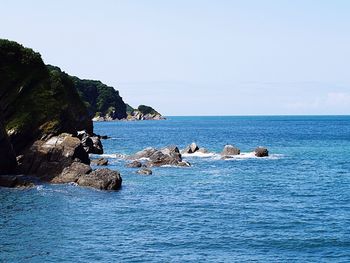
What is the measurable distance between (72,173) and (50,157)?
805 cm

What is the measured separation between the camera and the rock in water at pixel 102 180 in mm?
61000

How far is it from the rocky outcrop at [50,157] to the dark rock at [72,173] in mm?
2853

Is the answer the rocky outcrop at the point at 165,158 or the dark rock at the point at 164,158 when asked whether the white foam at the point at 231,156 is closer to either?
the rocky outcrop at the point at 165,158

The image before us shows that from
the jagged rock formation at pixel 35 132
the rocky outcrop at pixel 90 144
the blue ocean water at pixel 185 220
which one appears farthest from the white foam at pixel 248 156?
the jagged rock formation at pixel 35 132

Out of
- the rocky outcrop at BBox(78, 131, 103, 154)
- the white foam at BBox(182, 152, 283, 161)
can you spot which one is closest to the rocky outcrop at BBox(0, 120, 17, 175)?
the rocky outcrop at BBox(78, 131, 103, 154)

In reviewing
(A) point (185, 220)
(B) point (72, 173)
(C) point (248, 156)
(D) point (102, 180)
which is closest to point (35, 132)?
(B) point (72, 173)

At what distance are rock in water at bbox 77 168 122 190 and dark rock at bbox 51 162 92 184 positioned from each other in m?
1.57

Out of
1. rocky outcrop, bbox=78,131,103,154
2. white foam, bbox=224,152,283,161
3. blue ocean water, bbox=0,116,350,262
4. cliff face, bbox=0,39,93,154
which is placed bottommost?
blue ocean water, bbox=0,116,350,262

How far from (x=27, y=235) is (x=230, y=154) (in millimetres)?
65644

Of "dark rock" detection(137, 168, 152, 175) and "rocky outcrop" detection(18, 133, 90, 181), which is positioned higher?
"rocky outcrop" detection(18, 133, 90, 181)

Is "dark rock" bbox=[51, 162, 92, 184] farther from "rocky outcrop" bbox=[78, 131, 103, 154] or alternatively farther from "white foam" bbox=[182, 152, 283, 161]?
"rocky outcrop" bbox=[78, 131, 103, 154]

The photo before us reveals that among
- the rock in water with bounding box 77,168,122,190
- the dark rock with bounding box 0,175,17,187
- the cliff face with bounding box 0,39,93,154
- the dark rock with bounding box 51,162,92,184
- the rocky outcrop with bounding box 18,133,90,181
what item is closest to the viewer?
the rock in water with bounding box 77,168,122,190

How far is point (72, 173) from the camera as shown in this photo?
6512cm

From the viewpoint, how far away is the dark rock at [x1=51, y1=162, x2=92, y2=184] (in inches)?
2542
